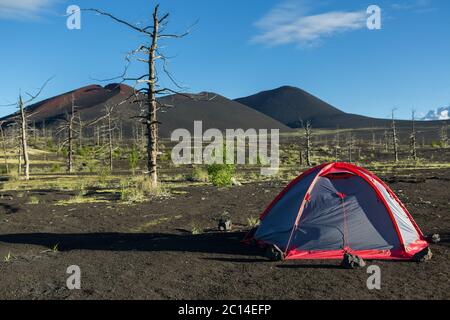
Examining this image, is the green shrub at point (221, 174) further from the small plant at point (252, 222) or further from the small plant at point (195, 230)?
the small plant at point (195, 230)

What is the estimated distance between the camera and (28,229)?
12156 mm

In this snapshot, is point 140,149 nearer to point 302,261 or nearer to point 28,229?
point 28,229

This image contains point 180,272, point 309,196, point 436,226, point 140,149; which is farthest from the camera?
point 140,149

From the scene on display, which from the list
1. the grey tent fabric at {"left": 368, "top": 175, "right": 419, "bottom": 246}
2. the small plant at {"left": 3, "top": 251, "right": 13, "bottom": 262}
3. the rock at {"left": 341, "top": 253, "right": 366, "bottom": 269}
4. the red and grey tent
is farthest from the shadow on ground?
the grey tent fabric at {"left": 368, "top": 175, "right": 419, "bottom": 246}

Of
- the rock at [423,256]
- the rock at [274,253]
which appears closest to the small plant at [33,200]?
the rock at [274,253]

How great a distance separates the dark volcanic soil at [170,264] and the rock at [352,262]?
0.17m

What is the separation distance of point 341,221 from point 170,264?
346 cm

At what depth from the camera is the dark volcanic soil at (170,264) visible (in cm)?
660

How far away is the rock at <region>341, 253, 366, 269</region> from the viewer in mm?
7707

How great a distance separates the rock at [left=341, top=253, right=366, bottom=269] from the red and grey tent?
23.3 inches

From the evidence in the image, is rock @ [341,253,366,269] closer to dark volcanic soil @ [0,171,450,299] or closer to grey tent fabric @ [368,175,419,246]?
dark volcanic soil @ [0,171,450,299]

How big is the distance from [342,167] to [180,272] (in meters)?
4.03
